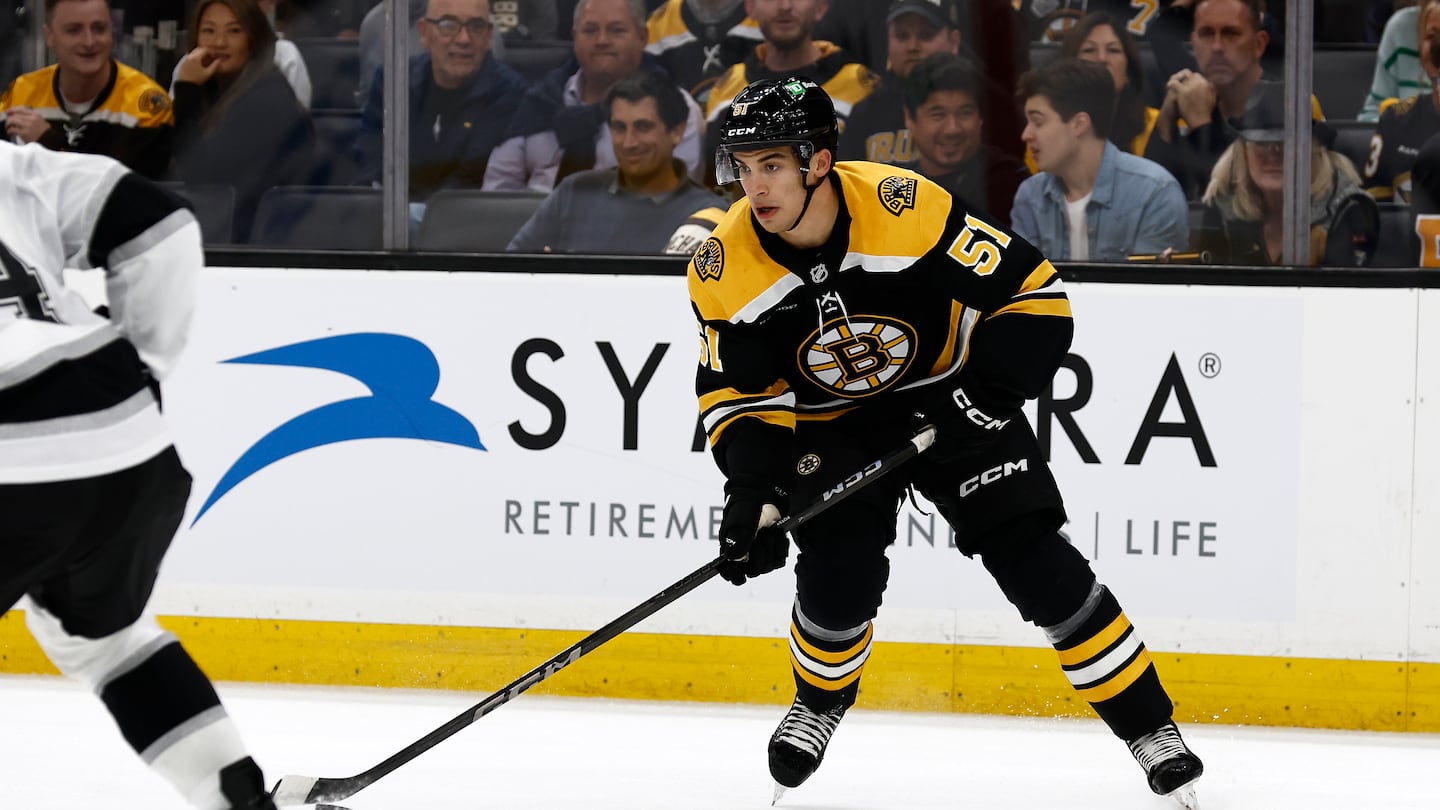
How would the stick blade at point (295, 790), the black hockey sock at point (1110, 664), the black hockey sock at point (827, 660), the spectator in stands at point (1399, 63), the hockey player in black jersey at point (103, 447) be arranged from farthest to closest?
the spectator in stands at point (1399, 63), the black hockey sock at point (827, 660), the black hockey sock at point (1110, 664), the stick blade at point (295, 790), the hockey player in black jersey at point (103, 447)

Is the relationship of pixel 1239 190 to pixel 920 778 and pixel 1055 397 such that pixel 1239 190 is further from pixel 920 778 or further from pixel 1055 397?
pixel 920 778

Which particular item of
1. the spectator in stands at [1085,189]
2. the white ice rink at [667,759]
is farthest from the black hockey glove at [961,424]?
the spectator in stands at [1085,189]

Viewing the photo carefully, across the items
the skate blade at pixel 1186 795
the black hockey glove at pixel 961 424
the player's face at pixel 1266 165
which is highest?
the player's face at pixel 1266 165

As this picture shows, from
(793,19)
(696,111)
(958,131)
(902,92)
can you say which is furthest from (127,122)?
(958,131)

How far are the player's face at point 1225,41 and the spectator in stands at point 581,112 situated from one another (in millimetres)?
1014

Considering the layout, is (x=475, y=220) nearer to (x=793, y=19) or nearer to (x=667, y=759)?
(x=793, y=19)

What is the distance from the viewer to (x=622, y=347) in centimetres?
344

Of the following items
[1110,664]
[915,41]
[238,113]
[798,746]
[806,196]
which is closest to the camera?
[806,196]

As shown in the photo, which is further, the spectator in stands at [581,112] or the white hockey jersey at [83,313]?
the spectator in stands at [581,112]

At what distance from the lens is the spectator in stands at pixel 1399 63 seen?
329cm

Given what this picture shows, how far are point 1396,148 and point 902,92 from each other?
976 millimetres

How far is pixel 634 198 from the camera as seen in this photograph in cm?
353

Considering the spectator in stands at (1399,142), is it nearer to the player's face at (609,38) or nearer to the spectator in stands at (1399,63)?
the spectator in stands at (1399,63)

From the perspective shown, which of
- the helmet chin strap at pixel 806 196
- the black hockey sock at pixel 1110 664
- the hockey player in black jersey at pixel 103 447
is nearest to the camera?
the hockey player in black jersey at pixel 103 447
